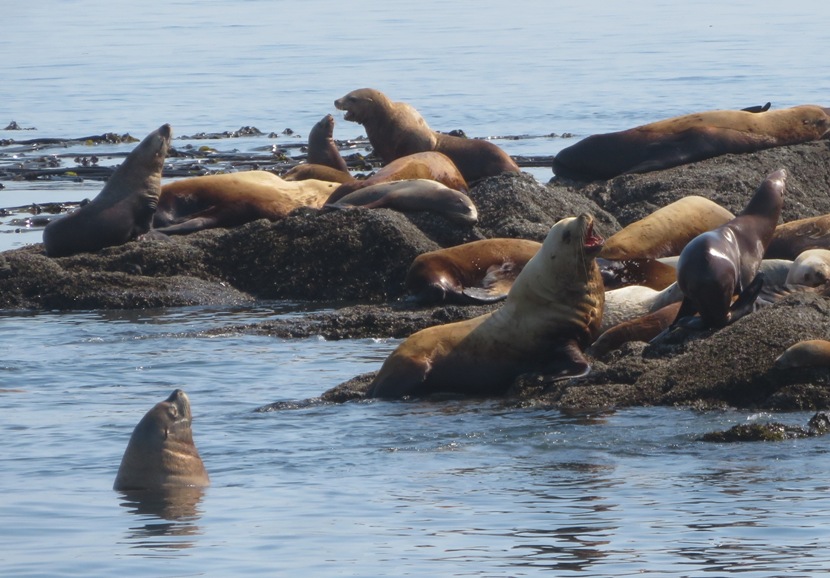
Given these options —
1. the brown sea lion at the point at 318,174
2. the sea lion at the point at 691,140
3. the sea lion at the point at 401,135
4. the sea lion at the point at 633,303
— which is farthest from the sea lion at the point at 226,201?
the sea lion at the point at 633,303

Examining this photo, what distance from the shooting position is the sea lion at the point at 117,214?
1282cm

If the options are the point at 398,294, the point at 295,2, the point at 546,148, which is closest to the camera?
the point at 398,294

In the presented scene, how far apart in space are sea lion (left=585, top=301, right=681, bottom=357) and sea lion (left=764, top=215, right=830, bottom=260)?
72.4 inches

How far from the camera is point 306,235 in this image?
12.6 m

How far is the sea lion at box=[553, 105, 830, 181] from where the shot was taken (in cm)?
1412

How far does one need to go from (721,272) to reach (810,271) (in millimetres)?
985

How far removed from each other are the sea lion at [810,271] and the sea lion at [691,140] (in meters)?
5.12

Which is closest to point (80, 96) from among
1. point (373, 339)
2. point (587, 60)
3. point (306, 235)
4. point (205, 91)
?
point (205, 91)

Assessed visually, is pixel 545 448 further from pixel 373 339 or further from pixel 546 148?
pixel 546 148

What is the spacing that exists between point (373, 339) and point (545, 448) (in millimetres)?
3411

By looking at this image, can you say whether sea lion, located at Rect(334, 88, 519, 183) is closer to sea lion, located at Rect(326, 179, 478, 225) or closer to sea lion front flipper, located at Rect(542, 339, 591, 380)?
sea lion, located at Rect(326, 179, 478, 225)

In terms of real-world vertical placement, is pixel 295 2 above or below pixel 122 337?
above

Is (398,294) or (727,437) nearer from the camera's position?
(727,437)

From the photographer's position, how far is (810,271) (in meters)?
8.90
